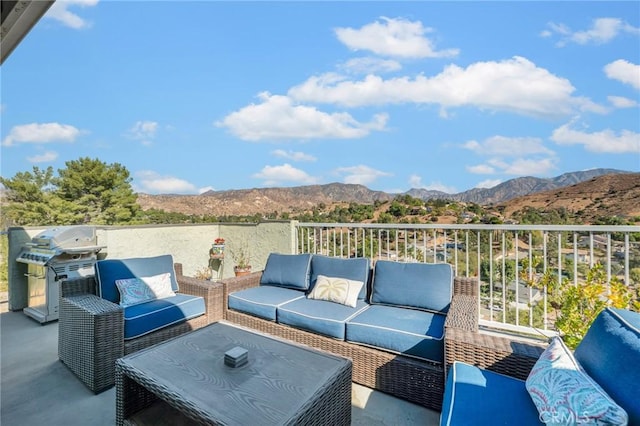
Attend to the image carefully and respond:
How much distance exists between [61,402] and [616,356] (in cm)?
337

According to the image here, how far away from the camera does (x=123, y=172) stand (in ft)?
36.0

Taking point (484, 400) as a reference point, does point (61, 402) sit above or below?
below

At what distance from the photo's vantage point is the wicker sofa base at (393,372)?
6.84ft

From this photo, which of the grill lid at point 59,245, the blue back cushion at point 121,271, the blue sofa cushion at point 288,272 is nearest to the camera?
the blue back cushion at point 121,271

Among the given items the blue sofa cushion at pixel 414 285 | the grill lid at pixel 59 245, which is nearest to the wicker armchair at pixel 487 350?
the blue sofa cushion at pixel 414 285

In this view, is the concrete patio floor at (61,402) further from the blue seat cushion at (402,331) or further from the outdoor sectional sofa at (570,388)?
the outdoor sectional sofa at (570,388)

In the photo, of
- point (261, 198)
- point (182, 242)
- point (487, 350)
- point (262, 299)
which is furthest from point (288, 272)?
point (261, 198)

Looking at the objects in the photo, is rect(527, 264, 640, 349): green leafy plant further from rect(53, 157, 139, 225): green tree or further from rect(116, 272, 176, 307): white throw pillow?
rect(53, 157, 139, 225): green tree

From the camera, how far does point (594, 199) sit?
3828 mm

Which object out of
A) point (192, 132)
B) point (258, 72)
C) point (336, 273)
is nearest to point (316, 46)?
point (258, 72)

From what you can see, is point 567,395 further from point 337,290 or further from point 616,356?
point 337,290

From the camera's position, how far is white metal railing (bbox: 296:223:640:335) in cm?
267

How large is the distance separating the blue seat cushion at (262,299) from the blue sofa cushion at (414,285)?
3.06 feet

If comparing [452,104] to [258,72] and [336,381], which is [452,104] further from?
[336,381]
